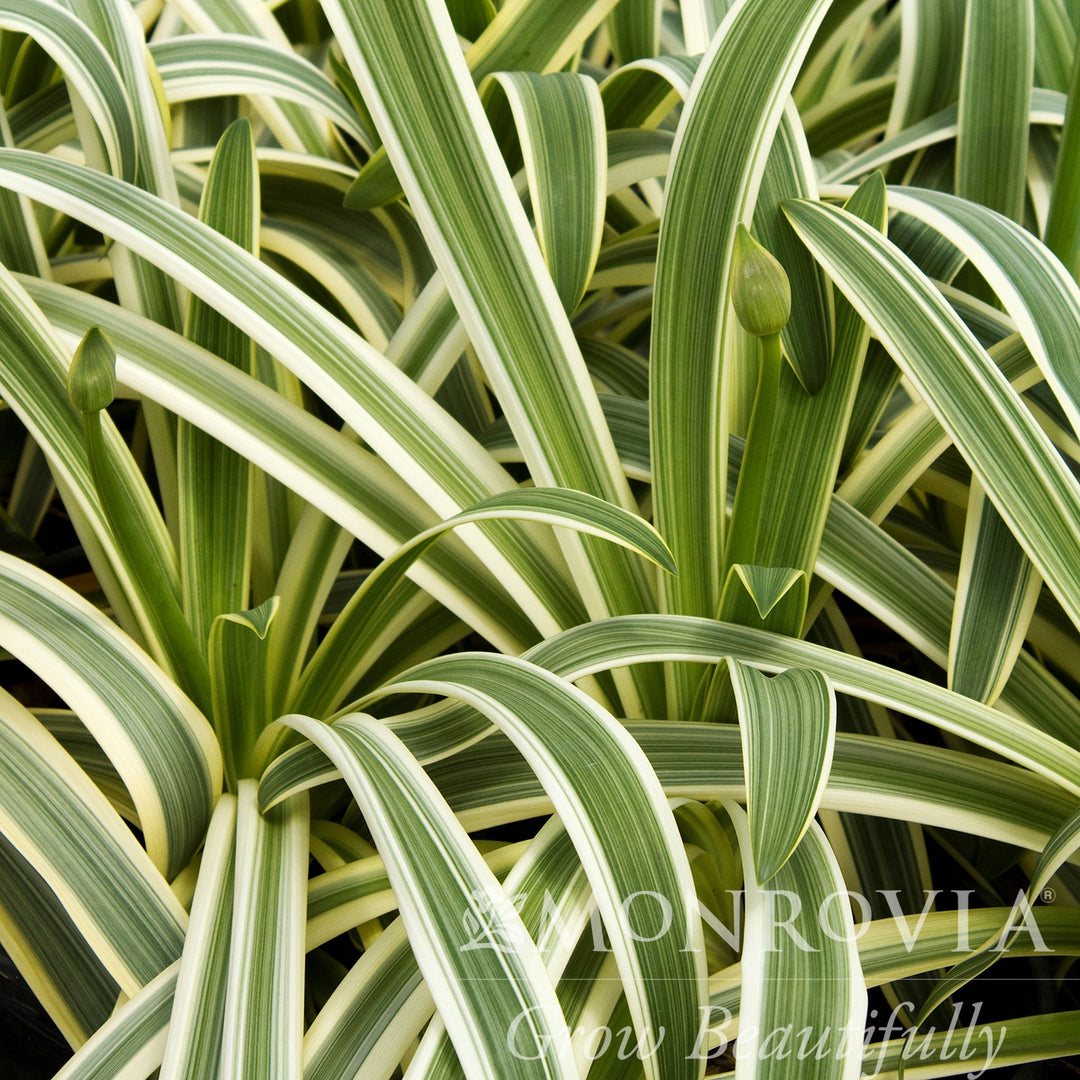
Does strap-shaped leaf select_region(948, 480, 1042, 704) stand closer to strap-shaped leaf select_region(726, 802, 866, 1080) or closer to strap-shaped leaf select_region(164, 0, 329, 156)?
strap-shaped leaf select_region(726, 802, 866, 1080)

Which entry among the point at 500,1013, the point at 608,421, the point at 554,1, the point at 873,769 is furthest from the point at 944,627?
the point at 554,1

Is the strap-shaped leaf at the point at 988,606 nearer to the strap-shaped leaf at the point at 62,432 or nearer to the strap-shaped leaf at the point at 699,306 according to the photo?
the strap-shaped leaf at the point at 699,306

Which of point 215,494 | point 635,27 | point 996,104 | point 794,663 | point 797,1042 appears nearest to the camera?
point 797,1042

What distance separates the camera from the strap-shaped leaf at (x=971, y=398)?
21.9 inches

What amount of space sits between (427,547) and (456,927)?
198 millimetres

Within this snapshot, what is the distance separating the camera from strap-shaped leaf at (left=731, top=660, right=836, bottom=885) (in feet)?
1.37

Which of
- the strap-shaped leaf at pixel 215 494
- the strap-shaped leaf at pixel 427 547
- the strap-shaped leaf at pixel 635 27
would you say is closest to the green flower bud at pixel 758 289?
the strap-shaped leaf at pixel 427 547

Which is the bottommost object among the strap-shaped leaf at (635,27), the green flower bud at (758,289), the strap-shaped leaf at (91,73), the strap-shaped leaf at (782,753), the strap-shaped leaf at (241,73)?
the strap-shaped leaf at (782,753)

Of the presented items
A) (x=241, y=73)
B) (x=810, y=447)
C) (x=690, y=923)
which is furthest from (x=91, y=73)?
(x=690, y=923)

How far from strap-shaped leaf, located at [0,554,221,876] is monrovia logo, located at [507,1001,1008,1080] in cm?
24

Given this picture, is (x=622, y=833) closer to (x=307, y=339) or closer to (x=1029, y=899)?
(x=1029, y=899)

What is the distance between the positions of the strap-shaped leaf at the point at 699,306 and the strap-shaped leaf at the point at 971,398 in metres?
0.07

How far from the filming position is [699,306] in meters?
0.60

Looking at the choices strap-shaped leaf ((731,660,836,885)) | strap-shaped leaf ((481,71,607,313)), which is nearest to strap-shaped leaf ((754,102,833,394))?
strap-shaped leaf ((481,71,607,313))
